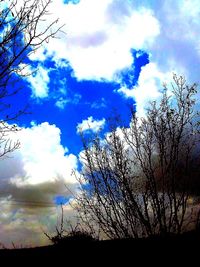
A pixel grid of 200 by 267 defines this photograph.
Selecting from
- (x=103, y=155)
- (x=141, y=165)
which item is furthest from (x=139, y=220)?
(x=103, y=155)

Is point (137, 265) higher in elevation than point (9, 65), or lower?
lower

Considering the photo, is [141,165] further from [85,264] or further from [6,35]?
[85,264]

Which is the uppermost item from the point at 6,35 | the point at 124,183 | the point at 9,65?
the point at 6,35

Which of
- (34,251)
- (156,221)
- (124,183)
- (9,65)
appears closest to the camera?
(34,251)

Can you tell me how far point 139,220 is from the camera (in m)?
15.0

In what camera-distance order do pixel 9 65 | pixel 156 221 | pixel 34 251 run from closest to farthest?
pixel 34 251, pixel 9 65, pixel 156 221

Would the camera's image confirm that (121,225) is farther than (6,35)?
Yes

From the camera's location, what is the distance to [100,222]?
14977mm

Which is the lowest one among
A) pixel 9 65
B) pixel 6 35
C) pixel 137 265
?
pixel 137 265

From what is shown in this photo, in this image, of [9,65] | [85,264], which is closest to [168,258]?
[85,264]

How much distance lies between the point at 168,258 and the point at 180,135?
36.0 feet

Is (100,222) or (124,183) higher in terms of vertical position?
(124,183)

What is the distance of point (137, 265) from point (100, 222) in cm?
1079

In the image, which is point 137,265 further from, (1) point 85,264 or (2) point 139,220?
(2) point 139,220
